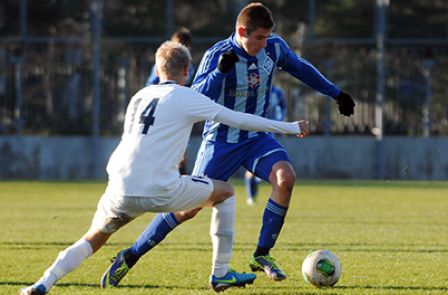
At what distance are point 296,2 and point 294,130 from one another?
2124 centimetres

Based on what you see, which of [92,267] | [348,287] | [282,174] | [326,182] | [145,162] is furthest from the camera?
[326,182]

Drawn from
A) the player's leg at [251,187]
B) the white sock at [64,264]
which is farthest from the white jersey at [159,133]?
the player's leg at [251,187]

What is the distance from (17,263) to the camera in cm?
890

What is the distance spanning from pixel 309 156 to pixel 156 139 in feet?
62.1

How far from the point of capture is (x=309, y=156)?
1001 inches

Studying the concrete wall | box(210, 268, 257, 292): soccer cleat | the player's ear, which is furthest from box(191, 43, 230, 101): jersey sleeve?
the concrete wall

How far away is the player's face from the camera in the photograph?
320 inches

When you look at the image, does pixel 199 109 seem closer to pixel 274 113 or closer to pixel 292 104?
pixel 274 113

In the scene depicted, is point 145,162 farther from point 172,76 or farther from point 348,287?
point 348,287

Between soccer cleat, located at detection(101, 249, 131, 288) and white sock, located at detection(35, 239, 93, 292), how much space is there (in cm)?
84

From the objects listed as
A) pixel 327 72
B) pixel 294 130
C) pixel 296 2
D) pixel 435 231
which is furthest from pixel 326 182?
pixel 294 130

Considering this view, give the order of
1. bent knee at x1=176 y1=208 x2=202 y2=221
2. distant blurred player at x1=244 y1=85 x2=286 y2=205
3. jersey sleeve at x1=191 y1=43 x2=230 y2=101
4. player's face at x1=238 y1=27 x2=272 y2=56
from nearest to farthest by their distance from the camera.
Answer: bent knee at x1=176 y1=208 x2=202 y2=221, player's face at x1=238 y1=27 x2=272 y2=56, jersey sleeve at x1=191 y1=43 x2=230 y2=101, distant blurred player at x1=244 y1=85 x2=286 y2=205

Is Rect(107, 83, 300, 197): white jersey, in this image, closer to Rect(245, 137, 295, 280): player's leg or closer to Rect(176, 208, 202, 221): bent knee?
Rect(176, 208, 202, 221): bent knee

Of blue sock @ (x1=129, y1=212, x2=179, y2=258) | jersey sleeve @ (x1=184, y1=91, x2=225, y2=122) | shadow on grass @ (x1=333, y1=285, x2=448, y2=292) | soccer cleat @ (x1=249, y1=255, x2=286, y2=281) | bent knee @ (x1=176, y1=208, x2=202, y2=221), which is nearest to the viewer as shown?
jersey sleeve @ (x1=184, y1=91, x2=225, y2=122)
